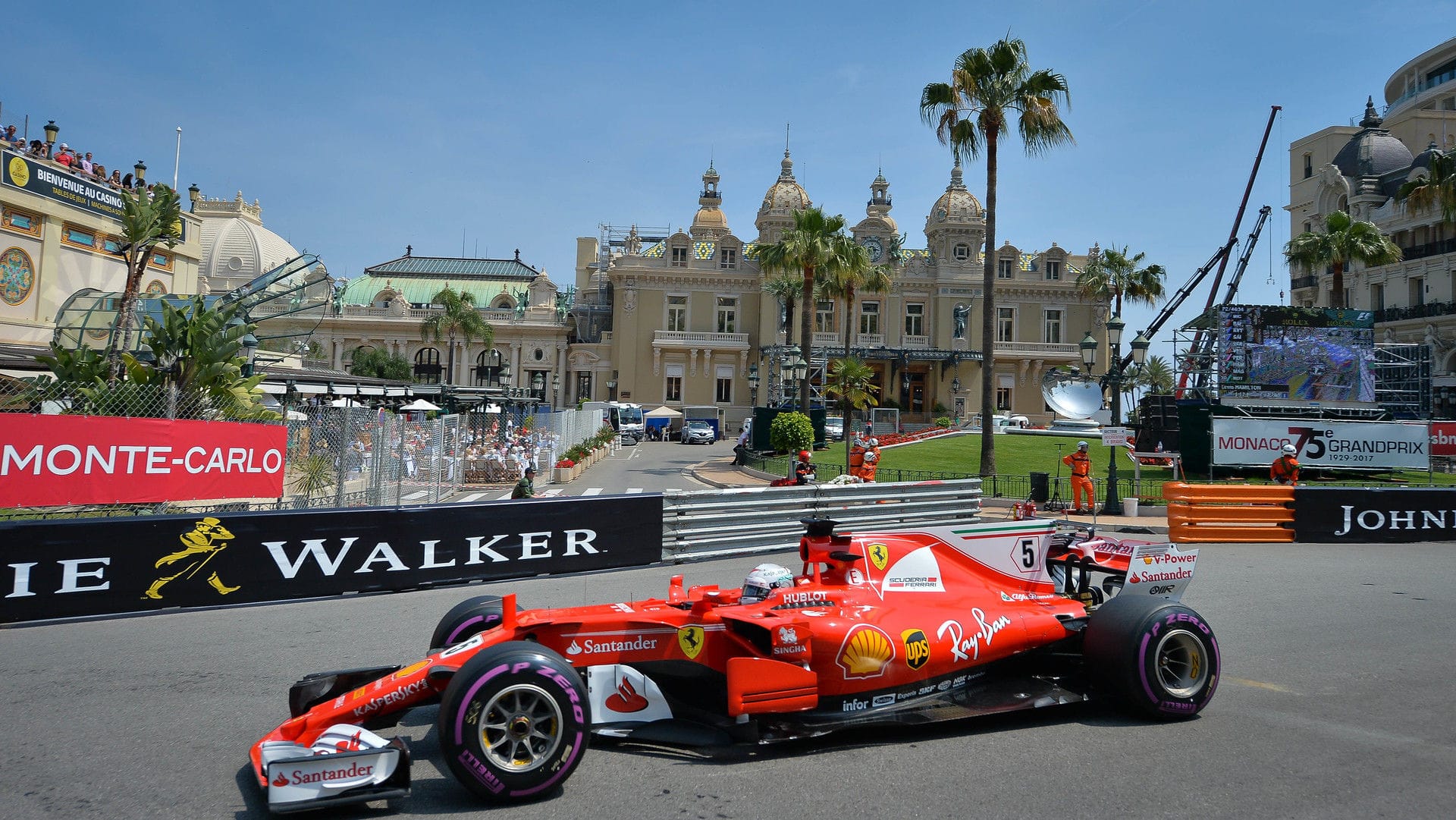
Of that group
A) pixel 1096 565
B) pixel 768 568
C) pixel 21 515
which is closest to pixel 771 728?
pixel 768 568

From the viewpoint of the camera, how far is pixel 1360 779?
4.90 m

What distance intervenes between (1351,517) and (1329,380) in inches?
575

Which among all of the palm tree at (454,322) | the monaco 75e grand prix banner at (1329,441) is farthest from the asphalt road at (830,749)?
the palm tree at (454,322)

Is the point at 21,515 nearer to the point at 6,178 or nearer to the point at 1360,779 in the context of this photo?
the point at 1360,779

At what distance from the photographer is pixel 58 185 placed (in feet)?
96.5

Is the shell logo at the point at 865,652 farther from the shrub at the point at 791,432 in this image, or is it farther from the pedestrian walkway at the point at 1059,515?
the shrub at the point at 791,432

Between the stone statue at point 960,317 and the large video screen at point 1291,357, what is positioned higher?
the stone statue at point 960,317

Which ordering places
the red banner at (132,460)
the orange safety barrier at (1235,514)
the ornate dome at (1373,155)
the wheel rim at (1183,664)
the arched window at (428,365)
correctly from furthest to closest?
the arched window at (428,365)
the ornate dome at (1373,155)
the orange safety barrier at (1235,514)
the red banner at (132,460)
the wheel rim at (1183,664)

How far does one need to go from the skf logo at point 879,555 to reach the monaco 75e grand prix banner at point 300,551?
6.18 meters

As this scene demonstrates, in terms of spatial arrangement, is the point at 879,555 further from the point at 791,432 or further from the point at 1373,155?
the point at 1373,155

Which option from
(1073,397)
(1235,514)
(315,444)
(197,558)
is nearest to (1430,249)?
(1073,397)

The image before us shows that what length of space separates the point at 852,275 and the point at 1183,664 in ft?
114

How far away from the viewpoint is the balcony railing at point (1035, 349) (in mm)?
68938

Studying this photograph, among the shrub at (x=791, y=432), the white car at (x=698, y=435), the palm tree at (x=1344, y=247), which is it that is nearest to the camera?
the shrub at (x=791, y=432)
